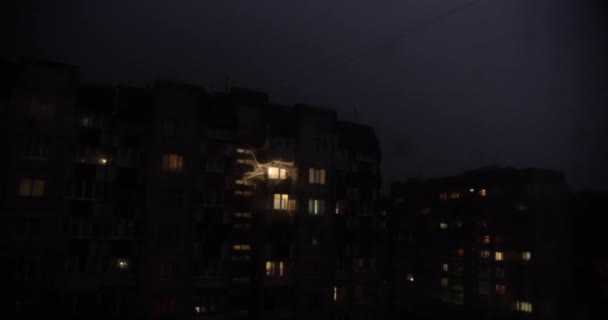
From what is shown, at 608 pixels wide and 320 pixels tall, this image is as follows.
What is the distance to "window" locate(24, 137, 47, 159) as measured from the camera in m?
27.6

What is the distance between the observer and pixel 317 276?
3509 cm

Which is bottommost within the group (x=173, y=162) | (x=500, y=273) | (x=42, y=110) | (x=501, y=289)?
(x=501, y=289)

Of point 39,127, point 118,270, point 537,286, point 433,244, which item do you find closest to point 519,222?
point 537,286

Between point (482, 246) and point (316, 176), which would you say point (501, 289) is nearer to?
point (482, 246)

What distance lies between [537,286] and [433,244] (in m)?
18.0

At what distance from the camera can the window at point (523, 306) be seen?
56.4 meters

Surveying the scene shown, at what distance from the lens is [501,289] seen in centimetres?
5988

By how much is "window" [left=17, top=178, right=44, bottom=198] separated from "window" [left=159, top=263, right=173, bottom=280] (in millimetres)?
8721

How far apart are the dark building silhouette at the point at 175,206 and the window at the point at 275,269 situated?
8 centimetres

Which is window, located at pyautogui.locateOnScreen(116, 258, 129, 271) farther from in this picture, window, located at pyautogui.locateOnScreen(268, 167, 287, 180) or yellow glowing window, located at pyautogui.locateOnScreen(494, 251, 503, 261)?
yellow glowing window, located at pyautogui.locateOnScreen(494, 251, 503, 261)

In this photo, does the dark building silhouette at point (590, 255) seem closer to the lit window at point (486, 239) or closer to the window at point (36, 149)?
the lit window at point (486, 239)

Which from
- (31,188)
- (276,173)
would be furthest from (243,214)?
(31,188)

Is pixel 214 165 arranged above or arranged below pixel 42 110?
below

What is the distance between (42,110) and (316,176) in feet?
64.7
